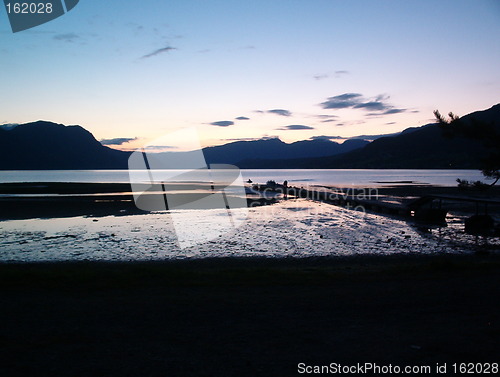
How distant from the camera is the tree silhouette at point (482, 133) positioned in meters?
13.2

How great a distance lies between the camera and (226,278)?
11.8 metres

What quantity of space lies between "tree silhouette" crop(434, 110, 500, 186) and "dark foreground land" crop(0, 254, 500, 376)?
353 centimetres

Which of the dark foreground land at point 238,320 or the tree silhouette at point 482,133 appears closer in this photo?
the dark foreground land at point 238,320

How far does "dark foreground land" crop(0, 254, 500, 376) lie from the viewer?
5.86 metres

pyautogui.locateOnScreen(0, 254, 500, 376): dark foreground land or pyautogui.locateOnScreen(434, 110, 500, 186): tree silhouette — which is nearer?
pyautogui.locateOnScreen(0, 254, 500, 376): dark foreground land

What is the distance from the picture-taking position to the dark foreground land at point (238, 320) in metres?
5.86

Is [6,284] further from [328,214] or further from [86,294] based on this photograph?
[328,214]

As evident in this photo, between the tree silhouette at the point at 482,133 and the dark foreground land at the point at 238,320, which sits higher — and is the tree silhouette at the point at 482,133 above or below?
above

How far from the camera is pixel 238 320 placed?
25.6 ft

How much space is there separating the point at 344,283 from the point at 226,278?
138 inches

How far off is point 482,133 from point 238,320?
1089 centimetres

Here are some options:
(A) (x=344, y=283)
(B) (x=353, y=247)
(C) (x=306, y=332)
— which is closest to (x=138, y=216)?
(B) (x=353, y=247)

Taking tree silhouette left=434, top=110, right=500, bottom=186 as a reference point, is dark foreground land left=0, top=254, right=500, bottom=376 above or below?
below

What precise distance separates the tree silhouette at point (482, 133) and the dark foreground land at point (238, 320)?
139 inches
